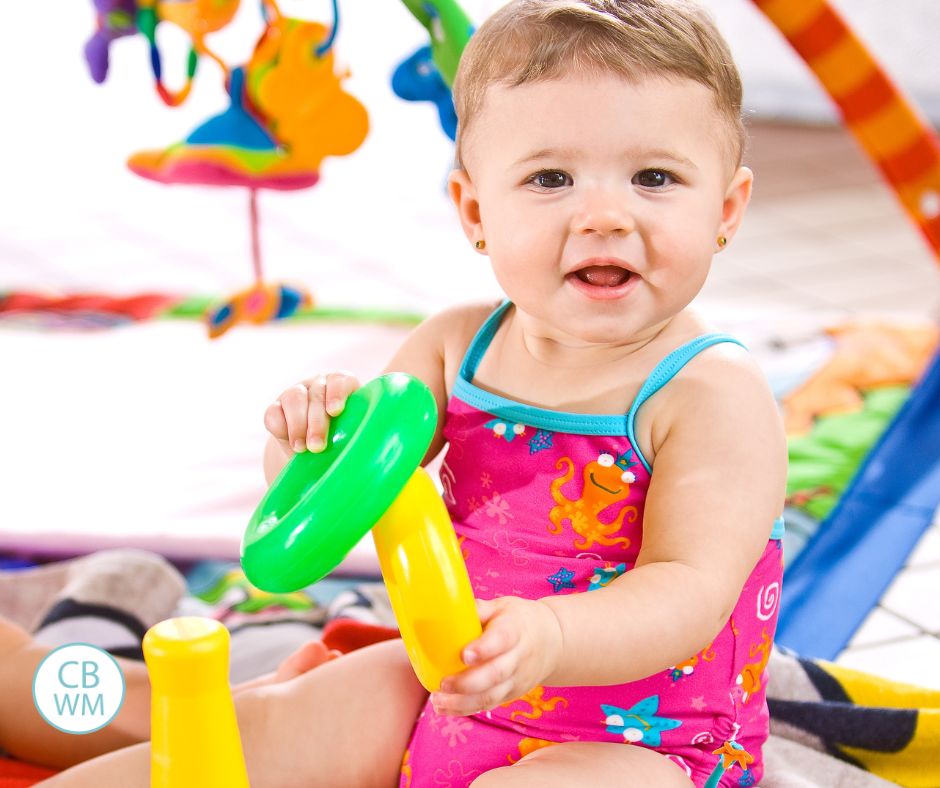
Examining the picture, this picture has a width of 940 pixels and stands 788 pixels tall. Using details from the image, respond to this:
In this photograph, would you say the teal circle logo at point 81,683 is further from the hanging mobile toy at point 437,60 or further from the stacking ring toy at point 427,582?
the hanging mobile toy at point 437,60

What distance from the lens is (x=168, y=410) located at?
1.52 metres

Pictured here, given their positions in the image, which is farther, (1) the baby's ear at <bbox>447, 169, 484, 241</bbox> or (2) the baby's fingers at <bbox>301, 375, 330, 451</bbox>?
(1) the baby's ear at <bbox>447, 169, 484, 241</bbox>

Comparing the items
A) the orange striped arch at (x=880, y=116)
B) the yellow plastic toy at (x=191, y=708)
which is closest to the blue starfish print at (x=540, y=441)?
the yellow plastic toy at (x=191, y=708)

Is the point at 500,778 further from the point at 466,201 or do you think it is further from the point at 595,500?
the point at 466,201

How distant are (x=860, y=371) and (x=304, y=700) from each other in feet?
3.24

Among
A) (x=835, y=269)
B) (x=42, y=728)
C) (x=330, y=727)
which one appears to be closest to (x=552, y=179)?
(x=330, y=727)

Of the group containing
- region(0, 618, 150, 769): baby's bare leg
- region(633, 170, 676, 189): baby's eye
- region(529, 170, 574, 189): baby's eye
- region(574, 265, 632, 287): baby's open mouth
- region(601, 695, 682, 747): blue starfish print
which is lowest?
region(0, 618, 150, 769): baby's bare leg

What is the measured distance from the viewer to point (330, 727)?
2.71ft

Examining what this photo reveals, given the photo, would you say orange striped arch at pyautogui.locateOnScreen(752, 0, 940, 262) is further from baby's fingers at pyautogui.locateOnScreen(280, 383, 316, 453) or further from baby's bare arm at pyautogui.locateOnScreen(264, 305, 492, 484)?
baby's fingers at pyautogui.locateOnScreen(280, 383, 316, 453)

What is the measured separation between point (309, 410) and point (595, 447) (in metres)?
0.17

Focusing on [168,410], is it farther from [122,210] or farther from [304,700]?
[122,210]

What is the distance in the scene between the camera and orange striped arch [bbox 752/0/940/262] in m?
1.50

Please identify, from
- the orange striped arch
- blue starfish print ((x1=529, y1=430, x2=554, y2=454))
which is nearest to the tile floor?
the orange striped arch

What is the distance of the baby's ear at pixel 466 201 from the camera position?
79cm
